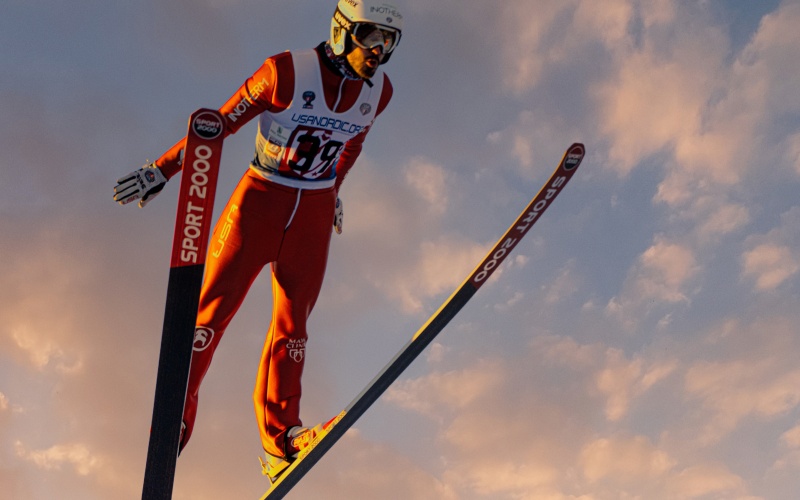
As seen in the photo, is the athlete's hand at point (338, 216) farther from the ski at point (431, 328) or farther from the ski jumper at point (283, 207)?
the ski at point (431, 328)

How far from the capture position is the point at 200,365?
20.7 feet

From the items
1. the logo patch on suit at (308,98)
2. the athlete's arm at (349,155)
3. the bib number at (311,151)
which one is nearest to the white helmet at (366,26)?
the logo patch on suit at (308,98)

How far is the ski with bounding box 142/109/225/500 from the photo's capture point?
5.25 meters

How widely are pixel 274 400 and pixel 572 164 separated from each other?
12.3 feet

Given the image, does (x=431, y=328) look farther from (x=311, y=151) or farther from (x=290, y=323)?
(x=311, y=151)

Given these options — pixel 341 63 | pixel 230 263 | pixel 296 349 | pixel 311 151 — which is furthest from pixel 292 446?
pixel 341 63

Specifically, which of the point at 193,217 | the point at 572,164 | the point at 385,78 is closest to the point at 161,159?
the point at 193,217

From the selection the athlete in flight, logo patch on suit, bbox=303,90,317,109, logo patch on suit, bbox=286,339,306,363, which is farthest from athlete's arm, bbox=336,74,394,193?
logo patch on suit, bbox=286,339,306,363

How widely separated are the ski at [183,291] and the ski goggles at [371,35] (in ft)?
4.20

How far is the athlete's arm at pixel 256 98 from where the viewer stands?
19.3 ft

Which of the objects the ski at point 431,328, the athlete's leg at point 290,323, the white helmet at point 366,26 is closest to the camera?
the white helmet at point 366,26

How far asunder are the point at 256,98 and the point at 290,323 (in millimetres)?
1947

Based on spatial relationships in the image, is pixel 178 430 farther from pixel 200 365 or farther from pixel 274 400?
Answer: pixel 274 400

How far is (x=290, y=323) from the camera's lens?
6.74m
